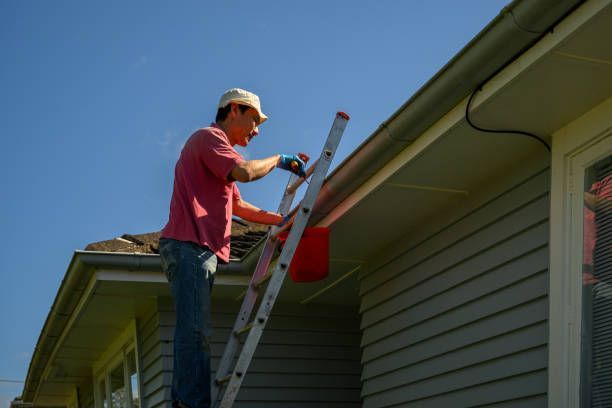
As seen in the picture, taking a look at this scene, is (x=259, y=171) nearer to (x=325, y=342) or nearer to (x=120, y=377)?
(x=325, y=342)

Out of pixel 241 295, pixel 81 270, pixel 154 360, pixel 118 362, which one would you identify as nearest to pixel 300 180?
pixel 241 295

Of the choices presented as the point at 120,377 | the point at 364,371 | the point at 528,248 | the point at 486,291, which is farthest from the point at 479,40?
the point at 120,377

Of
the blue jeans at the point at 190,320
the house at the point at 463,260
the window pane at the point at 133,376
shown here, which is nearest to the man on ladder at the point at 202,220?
the blue jeans at the point at 190,320

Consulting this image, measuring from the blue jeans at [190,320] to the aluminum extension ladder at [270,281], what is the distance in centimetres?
15

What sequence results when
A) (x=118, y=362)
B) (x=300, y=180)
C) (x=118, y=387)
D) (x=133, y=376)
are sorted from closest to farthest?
(x=300, y=180), (x=133, y=376), (x=118, y=362), (x=118, y=387)

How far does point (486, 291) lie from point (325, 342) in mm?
2874

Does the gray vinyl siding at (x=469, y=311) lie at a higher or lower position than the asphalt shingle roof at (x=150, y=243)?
lower

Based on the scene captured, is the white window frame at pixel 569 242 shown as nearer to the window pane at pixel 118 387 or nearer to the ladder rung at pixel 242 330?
the ladder rung at pixel 242 330

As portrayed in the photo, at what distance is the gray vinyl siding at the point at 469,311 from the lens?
4.73 meters

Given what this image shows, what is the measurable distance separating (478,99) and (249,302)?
1.92 m

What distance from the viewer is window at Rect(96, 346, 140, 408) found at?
29.6ft

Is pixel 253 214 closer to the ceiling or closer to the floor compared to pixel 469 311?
closer to the ceiling

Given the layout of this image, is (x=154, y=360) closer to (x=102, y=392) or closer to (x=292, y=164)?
(x=292, y=164)

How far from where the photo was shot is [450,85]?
14.1 ft
